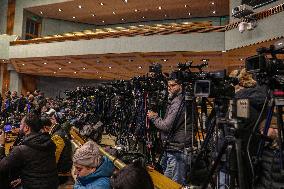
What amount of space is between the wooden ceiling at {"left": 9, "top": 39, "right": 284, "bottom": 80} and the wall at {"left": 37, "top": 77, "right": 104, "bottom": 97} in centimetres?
80

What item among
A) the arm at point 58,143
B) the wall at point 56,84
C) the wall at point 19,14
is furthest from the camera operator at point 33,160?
the wall at point 56,84

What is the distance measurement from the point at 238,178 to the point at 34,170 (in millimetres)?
1983

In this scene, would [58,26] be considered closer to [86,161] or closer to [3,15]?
[3,15]

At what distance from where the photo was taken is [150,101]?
3.94 m

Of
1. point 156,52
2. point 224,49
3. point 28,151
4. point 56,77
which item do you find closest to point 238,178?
point 28,151

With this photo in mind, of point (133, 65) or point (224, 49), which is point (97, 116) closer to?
point (224, 49)

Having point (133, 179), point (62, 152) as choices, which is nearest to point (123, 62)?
point (62, 152)

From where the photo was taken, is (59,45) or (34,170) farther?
(59,45)

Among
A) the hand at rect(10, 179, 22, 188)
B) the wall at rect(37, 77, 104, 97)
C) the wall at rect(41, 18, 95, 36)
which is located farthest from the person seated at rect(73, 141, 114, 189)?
the wall at rect(41, 18, 95, 36)

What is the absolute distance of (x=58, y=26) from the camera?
20516mm

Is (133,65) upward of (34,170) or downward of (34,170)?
upward

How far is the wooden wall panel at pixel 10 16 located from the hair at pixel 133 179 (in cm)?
1896

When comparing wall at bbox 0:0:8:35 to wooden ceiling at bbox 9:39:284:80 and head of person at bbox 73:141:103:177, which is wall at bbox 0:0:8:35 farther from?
head of person at bbox 73:141:103:177

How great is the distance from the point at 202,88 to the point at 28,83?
18885 mm
